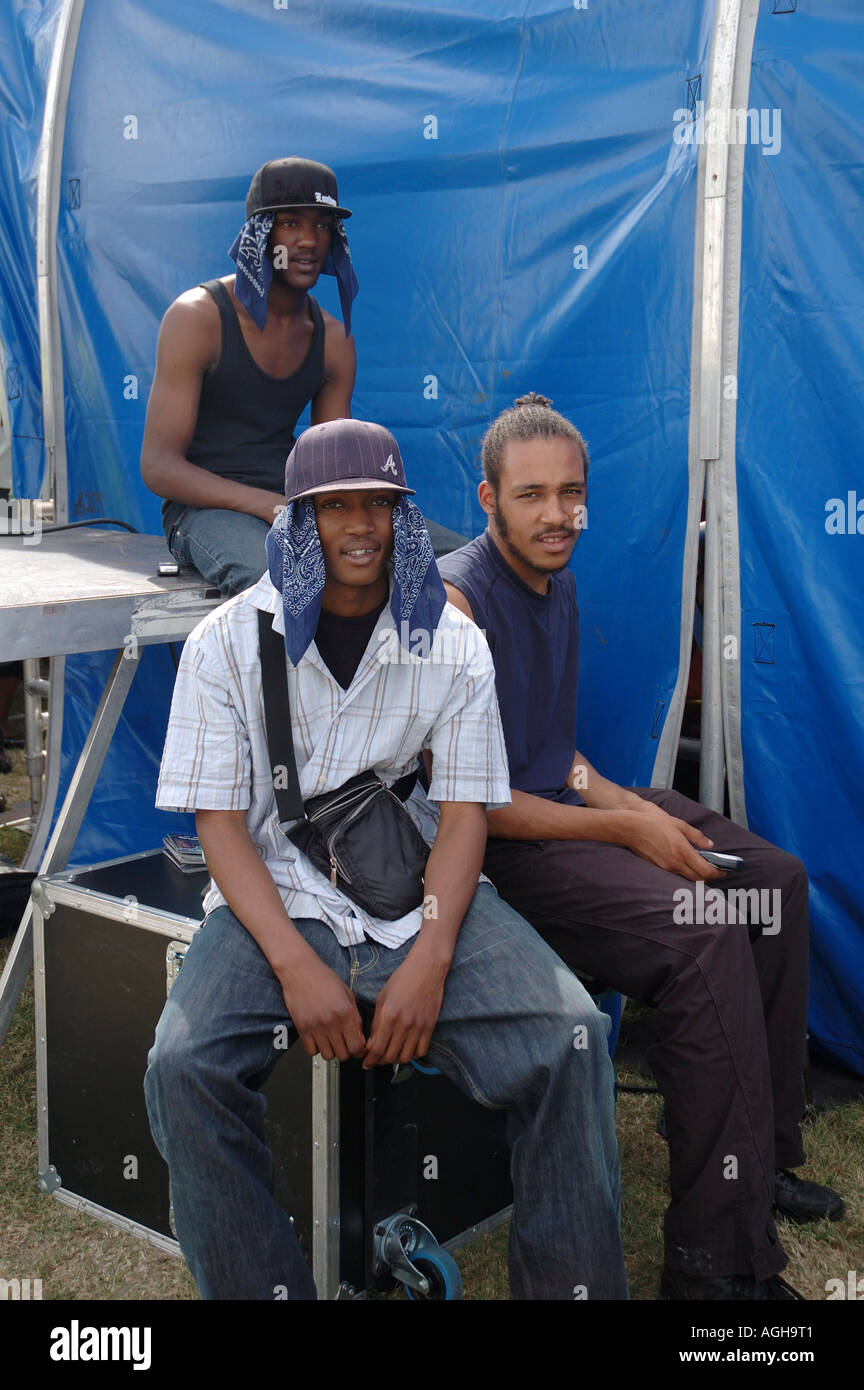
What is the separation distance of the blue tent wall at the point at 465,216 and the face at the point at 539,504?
0.66 m

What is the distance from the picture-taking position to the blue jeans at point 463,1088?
1.97m

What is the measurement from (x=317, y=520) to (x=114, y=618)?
31.5 inches

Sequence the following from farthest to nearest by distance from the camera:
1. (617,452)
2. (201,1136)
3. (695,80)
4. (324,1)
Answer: (324,1), (617,452), (695,80), (201,1136)

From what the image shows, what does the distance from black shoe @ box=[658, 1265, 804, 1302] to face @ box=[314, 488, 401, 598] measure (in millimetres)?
1406

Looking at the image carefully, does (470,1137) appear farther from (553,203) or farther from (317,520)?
(553,203)

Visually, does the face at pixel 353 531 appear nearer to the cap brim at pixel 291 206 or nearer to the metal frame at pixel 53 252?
the cap brim at pixel 291 206

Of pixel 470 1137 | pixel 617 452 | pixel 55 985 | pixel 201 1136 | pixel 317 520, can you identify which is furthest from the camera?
pixel 617 452

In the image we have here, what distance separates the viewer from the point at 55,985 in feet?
9.32

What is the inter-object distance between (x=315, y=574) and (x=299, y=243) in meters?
1.38

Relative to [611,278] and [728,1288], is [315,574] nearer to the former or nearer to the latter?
[728,1288]

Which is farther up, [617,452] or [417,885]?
[617,452]

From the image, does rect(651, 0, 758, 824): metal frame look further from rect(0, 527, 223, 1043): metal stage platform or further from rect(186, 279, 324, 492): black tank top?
rect(0, 527, 223, 1043): metal stage platform

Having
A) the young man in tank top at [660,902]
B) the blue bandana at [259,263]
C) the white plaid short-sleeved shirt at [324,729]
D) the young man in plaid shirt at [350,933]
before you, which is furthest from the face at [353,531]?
the blue bandana at [259,263]

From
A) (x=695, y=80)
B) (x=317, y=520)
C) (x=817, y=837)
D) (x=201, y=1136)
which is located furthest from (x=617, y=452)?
(x=201, y=1136)
